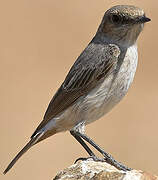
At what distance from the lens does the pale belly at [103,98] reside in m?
9.75

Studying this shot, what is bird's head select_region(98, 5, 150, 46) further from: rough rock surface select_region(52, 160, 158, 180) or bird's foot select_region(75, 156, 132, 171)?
rough rock surface select_region(52, 160, 158, 180)

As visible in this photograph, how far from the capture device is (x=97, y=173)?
892cm

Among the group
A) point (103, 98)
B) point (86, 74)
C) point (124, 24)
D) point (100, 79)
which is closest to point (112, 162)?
point (103, 98)

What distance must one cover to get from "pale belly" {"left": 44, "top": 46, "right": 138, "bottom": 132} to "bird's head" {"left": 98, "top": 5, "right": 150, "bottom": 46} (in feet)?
0.50

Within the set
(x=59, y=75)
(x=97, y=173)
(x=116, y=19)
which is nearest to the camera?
(x=97, y=173)

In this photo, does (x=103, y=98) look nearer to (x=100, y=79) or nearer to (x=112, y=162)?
(x=100, y=79)

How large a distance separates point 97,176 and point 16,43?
44.9 ft

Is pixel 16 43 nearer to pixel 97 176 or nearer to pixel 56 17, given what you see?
pixel 56 17

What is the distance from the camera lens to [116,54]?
9883 mm

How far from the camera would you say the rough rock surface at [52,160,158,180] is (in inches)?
344

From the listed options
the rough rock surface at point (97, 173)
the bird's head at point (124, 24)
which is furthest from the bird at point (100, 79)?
the rough rock surface at point (97, 173)

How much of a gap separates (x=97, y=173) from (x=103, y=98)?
1150 mm

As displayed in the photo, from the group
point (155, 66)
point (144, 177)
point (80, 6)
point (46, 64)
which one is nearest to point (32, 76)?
point (46, 64)

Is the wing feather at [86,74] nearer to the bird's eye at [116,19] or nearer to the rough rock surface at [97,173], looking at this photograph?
the bird's eye at [116,19]
